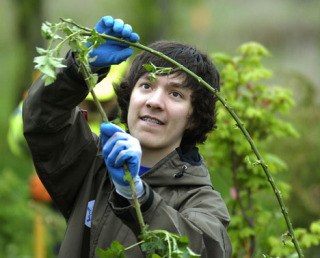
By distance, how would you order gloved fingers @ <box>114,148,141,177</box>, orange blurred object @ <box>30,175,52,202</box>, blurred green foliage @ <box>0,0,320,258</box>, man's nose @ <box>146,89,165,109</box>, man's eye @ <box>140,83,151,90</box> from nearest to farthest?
1. gloved fingers @ <box>114,148,141,177</box>
2. man's nose @ <box>146,89,165,109</box>
3. man's eye @ <box>140,83,151,90</box>
4. blurred green foliage @ <box>0,0,320,258</box>
5. orange blurred object @ <box>30,175,52,202</box>

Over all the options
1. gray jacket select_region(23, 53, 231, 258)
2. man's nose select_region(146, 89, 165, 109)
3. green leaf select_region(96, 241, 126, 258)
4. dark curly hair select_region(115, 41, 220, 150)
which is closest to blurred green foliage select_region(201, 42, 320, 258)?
dark curly hair select_region(115, 41, 220, 150)

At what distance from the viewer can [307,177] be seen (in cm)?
795

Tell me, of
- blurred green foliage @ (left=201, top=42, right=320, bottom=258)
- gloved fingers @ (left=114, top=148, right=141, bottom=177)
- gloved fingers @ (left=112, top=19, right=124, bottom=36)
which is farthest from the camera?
blurred green foliage @ (left=201, top=42, right=320, bottom=258)

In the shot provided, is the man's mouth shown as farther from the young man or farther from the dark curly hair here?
the dark curly hair

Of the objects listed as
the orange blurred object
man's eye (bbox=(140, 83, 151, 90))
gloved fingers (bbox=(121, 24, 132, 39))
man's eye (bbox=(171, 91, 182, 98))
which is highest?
gloved fingers (bbox=(121, 24, 132, 39))

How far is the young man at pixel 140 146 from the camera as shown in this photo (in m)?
3.54

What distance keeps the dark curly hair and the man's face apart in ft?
0.23

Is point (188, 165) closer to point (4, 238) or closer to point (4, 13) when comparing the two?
point (4, 238)

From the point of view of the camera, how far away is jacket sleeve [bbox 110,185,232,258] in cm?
329

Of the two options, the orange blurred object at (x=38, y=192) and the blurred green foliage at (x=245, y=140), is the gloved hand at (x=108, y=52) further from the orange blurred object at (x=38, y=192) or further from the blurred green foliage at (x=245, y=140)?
the orange blurred object at (x=38, y=192)

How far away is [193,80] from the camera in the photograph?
12.6 feet

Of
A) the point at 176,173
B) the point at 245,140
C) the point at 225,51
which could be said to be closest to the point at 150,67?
the point at 176,173

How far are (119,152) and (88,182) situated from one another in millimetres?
776

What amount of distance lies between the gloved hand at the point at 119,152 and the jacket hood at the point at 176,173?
1.66ft
